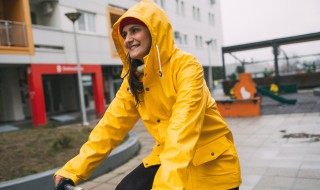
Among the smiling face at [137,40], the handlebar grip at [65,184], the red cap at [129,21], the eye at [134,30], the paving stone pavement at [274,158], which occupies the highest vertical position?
the red cap at [129,21]

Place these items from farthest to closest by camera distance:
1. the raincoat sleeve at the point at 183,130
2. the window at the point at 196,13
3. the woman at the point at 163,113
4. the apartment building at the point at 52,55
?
the window at the point at 196,13 < the apartment building at the point at 52,55 < the woman at the point at 163,113 < the raincoat sleeve at the point at 183,130

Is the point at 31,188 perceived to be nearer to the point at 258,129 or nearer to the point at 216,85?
the point at 258,129

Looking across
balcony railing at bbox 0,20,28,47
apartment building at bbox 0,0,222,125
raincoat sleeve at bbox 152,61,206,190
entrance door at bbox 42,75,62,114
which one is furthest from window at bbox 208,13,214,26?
raincoat sleeve at bbox 152,61,206,190

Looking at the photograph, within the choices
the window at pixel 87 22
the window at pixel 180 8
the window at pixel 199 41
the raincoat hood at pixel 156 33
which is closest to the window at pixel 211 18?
the window at pixel 199 41

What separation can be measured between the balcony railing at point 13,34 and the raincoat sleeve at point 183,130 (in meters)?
15.2

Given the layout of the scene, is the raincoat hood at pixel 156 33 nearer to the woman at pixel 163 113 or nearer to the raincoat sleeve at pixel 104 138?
the woman at pixel 163 113

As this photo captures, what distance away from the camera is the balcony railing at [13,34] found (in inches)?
582

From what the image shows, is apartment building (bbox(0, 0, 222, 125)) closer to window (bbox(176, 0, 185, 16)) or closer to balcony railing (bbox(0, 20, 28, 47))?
balcony railing (bbox(0, 20, 28, 47))

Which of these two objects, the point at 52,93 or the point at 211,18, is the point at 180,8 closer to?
the point at 211,18

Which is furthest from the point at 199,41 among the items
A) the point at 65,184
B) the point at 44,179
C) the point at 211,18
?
the point at 65,184

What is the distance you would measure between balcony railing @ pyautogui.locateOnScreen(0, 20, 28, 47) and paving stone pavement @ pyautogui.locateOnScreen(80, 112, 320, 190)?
9886mm

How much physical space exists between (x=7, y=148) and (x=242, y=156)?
4587mm

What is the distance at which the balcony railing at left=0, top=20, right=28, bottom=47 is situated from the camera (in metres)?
14.8

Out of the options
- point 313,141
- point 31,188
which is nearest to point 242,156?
point 313,141
